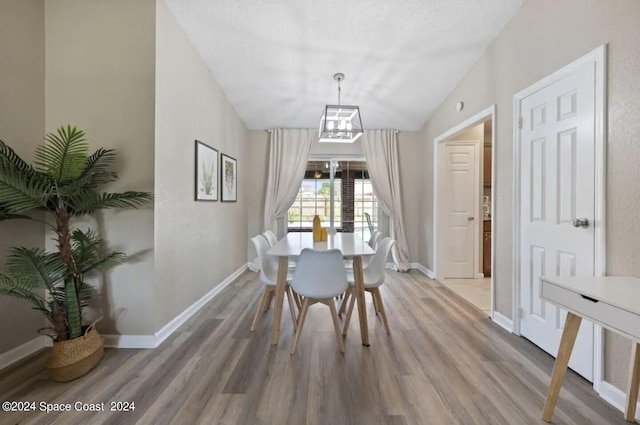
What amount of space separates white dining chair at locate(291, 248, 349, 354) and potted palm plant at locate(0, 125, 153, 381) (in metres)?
1.27

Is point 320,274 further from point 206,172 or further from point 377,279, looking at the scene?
point 206,172

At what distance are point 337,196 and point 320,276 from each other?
3.27 meters

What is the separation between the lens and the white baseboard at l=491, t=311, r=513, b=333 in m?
2.59

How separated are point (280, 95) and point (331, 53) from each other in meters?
1.10

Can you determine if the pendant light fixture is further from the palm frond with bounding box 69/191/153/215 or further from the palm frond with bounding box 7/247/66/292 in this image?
the palm frond with bounding box 7/247/66/292

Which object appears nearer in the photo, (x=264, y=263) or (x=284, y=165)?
(x=264, y=263)

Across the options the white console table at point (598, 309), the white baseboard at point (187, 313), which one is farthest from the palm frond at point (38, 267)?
the white console table at point (598, 309)

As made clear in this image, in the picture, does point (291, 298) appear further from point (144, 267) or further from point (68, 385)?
point (68, 385)

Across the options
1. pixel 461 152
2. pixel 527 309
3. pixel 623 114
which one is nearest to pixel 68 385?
pixel 527 309

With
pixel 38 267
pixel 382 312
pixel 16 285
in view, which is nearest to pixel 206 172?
pixel 38 267

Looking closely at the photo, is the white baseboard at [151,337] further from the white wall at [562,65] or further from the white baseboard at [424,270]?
the white baseboard at [424,270]

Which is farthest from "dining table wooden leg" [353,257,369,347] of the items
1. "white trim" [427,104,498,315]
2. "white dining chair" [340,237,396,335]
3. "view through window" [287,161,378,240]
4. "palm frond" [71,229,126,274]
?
"view through window" [287,161,378,240]

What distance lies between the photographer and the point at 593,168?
1826 mm

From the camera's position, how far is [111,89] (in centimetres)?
224
